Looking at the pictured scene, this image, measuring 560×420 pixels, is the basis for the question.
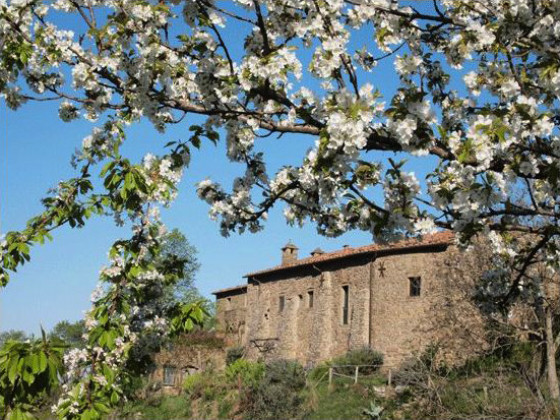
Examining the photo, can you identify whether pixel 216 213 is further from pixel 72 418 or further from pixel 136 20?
pixel 72 418

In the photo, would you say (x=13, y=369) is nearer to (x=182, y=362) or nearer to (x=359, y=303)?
(x=359, y=303)

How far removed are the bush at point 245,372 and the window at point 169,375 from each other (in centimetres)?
582

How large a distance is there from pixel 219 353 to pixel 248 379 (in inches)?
468

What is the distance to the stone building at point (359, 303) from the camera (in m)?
23.1

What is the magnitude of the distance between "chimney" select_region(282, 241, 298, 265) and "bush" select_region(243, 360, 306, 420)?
1522 cm

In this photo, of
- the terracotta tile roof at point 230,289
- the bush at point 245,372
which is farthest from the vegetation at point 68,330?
the bush at point 245,372

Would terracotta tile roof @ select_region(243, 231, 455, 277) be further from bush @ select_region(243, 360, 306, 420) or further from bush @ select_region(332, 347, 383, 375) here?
bush @ select_region(243, 360, 306, 420)

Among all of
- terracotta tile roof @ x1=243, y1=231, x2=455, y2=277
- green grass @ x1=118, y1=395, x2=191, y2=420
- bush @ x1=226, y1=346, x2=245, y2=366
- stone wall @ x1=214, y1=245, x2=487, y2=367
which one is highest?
terracotta tile roof @ x1=243, y1=231, x2=455, y2=277

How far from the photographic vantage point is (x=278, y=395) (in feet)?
78.2

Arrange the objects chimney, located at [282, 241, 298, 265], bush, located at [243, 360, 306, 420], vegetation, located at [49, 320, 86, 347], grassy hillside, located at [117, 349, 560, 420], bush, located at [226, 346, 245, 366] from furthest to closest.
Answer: vegetation, located at [49, 320, 86, 347] → chimney, located at [282, 241, 298, 265] → bush, located at [226, 346, 245, 366] → bush, located at [243, 360, 306, 420] → grassy hillside, located at [117, 349, 560, 420]

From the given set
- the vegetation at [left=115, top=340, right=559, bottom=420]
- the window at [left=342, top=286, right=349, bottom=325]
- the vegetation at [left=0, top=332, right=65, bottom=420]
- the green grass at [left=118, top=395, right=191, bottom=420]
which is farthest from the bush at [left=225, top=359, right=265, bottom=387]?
the vegetation at [left=0, top=332, right=65, bottom=420]

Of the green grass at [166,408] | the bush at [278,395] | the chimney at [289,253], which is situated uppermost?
the chimney at [289,253]

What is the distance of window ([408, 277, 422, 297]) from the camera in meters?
30.2

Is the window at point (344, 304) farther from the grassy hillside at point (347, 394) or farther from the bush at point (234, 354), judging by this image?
the bush at point (234, 354)
